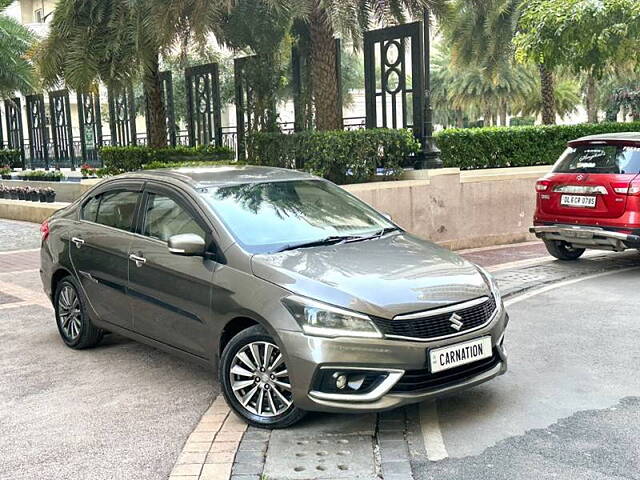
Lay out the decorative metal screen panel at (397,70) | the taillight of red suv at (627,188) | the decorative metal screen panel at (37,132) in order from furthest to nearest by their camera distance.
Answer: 1. the decorative metal screen panel at (37,132)
2. the decorative metal screen panel at (397,70)
3. the taillight of red suv at (627,188)

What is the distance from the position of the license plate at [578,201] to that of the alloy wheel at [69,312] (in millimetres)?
6314

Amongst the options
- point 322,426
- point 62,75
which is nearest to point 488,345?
point 322,426

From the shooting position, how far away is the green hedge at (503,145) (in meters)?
15.1

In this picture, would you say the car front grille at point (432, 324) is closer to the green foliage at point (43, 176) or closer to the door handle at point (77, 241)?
the door handle at point (77, 241)

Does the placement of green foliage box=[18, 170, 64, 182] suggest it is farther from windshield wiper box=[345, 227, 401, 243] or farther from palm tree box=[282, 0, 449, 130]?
windshield wiper box=[345, 227, 401, 243]

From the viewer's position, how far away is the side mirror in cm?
534

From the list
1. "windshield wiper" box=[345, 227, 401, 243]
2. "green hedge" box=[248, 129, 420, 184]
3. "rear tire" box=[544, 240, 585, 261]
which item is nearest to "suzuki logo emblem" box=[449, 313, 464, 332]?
"windshield wiper" box=[345, 227, 401, 243]

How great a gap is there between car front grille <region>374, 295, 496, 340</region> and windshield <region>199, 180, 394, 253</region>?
110cm

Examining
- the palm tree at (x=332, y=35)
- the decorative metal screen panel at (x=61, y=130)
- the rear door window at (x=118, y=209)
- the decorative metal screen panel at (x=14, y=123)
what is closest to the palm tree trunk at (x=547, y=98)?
the palm tree at (x=332, y=35)

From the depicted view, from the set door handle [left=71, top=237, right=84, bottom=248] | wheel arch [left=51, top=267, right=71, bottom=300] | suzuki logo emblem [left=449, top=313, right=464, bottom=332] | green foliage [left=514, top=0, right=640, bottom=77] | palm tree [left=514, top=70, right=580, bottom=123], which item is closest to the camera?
suzuki logo emblem [left=449, top=313, right=464, bottom=332]

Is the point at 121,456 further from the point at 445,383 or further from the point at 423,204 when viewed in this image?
the point at 423,204

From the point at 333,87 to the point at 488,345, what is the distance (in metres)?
9.62

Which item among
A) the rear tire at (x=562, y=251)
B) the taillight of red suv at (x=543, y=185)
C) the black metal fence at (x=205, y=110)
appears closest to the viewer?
the taillight of red suv at (x=543, y=185)

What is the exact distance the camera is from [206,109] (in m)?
20.0
